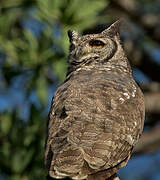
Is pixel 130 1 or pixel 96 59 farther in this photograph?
pixel 130 1

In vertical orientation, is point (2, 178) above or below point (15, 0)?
below

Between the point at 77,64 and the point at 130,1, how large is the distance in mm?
3492

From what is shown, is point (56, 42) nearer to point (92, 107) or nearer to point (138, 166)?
point (92, 107)

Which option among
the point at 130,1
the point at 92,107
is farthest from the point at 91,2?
the point at 92,107

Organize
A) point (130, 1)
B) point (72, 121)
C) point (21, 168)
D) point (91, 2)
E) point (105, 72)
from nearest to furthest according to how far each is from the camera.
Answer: point (72, 121)
point (105, 72)
point (21, 168)
point (91, 2)
point (130, 1)

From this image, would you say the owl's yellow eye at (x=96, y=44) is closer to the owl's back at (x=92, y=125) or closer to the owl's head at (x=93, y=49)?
the owl's head at (x=93, y=49)

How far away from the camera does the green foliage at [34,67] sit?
27.3ft

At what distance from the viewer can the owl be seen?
548cm

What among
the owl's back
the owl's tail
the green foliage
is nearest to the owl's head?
the owl's back

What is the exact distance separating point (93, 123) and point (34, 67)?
2.95 metres

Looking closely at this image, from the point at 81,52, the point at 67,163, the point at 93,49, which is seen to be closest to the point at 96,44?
the point at 93,49

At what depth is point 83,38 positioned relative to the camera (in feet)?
23.4

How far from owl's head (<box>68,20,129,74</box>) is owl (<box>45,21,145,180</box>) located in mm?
69

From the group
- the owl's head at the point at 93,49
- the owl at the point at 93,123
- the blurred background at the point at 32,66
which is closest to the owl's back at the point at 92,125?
the owl at the point at 93,123
